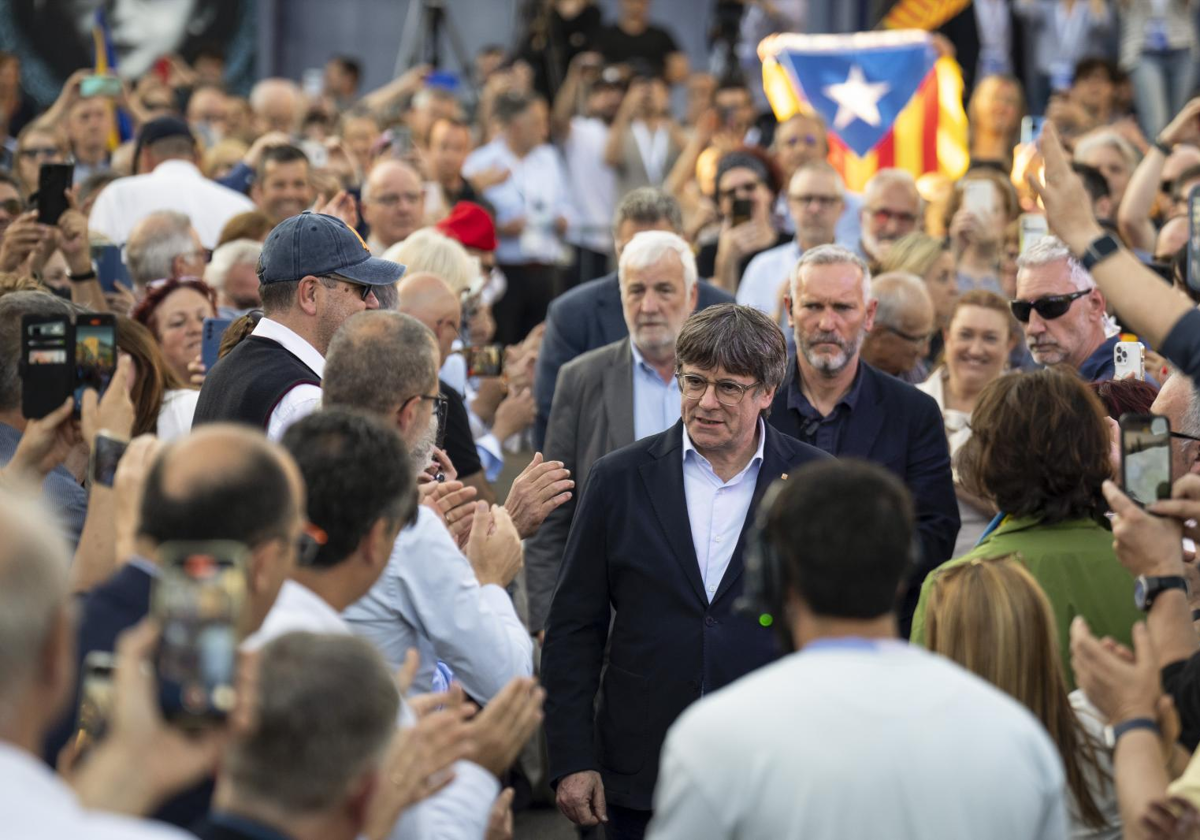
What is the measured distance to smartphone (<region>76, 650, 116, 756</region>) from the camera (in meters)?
2.52

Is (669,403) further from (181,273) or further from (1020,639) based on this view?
(1020,639)

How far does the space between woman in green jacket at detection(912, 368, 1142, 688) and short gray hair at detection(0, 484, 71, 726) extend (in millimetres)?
2409

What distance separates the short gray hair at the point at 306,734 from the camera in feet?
7.83

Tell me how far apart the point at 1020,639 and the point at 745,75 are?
13.3m

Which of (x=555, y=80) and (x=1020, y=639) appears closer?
(x=1020, y=639)

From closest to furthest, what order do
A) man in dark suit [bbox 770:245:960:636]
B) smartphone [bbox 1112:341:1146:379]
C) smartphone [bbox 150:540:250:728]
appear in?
1. smartphone [bbox 150:540:250:728]
2. man in dark suit [bbox 770:245:960:636]
3. smartphone [bbox 1112:341:1146:379]

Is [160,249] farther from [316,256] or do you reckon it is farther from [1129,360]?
[1129,360]

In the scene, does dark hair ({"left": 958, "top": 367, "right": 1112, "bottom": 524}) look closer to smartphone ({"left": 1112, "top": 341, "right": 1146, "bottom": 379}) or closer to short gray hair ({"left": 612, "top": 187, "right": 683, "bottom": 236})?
smartphone ({"left": 1112, "top": 341, "right": 1146, "bottom": 379})

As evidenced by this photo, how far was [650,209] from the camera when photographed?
27.3 feet

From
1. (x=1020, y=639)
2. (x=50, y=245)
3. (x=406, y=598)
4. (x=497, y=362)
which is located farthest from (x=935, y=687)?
(x=50, y=245)

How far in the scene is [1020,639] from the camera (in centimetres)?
340

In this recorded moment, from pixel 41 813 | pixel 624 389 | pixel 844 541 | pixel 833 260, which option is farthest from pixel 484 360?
pixel 41 813

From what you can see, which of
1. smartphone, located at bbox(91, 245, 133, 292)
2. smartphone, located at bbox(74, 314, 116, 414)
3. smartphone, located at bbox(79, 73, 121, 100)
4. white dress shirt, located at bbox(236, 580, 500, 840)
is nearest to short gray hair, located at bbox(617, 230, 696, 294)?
smartphone, located at bbox(91, 245, 133, 292)

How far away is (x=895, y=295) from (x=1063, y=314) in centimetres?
90
